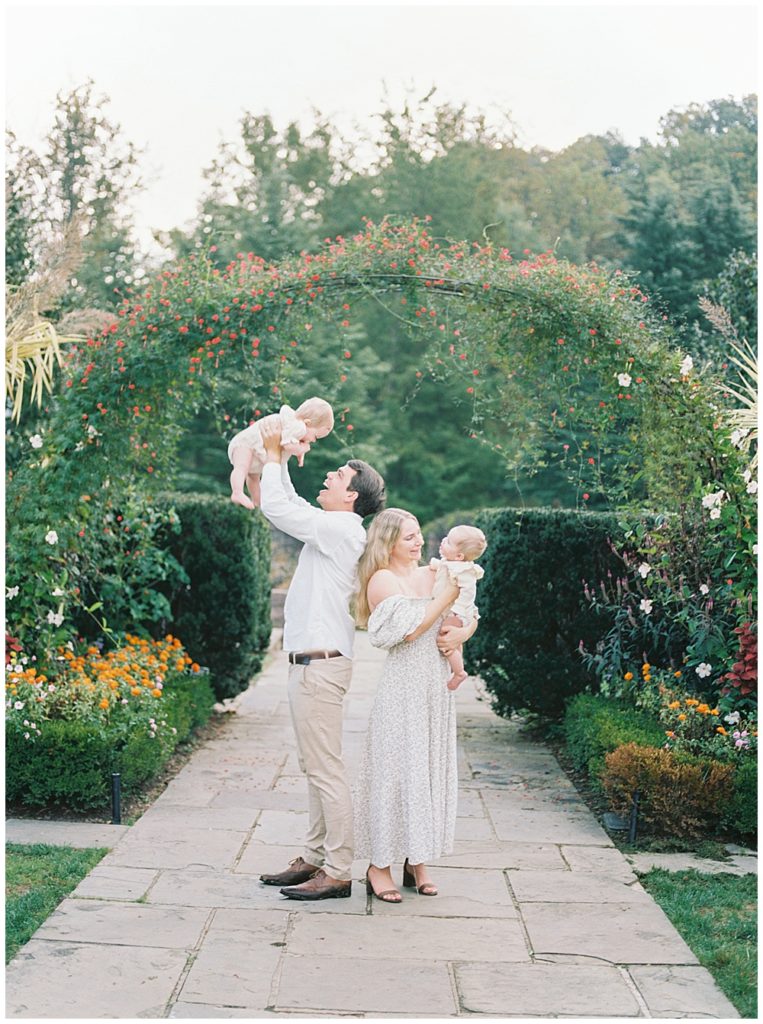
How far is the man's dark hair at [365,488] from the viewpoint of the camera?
4180mm

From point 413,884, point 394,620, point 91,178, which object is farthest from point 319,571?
point 91,178

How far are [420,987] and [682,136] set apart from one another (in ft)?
85.7

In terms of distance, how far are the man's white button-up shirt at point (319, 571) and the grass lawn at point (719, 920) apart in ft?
4.89

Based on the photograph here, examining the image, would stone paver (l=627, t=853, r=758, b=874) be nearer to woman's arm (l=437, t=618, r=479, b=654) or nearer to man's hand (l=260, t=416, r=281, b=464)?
woman's arm (l=437, t=618, r=479, b=654)

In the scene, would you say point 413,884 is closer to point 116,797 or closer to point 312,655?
point 312,655

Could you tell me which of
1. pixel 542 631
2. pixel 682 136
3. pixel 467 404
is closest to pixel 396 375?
pixel 467 404

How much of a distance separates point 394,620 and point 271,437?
792 mm

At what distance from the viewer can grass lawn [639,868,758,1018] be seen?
3422 mm

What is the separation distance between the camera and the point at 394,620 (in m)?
4.04

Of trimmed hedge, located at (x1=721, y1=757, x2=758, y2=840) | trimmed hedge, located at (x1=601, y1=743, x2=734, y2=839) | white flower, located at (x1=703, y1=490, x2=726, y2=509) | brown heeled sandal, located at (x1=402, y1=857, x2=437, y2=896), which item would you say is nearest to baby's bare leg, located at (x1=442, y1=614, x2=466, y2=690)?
brown heeled sandal, located at (x1=402, y1=857, x2=437, y2=896)

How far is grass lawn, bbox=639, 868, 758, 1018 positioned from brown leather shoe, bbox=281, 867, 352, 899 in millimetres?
1157

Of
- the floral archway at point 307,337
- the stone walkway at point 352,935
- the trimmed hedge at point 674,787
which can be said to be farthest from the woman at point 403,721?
the floral archway at point 307,337

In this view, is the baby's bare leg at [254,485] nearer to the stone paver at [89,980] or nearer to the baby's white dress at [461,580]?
the baby's white dress at [461,580]

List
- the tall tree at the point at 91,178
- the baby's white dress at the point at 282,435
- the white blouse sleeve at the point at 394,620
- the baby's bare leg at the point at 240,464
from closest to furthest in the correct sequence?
the white blouse sleeve at the point at 394,620 < the baby's white dress at the point at 282,435 < the baby's bare leg at the point at 240,464 < the tall tree at the point at 91,178
